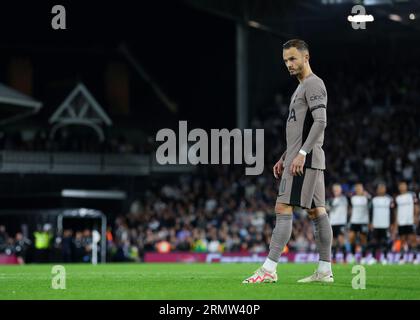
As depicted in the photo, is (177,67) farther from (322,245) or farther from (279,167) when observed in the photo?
(322,245)

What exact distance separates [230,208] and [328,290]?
2846cm

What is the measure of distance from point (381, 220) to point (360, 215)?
54 centimetres

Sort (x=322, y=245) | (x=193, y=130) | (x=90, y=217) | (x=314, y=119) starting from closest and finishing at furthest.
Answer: (x=314, y=119), (x=322, y=245), (x=90, y=217), (x=193, y=130)

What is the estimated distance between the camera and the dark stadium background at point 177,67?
144 feet

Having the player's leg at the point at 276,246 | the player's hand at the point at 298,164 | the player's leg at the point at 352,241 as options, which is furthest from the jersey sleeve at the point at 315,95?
the player's leg at the point at 352,241

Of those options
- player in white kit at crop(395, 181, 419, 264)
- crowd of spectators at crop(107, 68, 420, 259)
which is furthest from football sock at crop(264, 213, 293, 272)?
crowd of spectators at crop(107, 68, 420, 259)

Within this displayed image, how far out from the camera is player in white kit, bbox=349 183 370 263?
26234 millimetres

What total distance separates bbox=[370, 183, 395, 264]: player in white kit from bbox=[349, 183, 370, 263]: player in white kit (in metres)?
0.20

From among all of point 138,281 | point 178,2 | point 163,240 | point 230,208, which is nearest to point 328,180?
point 230,208

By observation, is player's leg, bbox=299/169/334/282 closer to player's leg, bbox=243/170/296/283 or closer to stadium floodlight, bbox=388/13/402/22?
player's leg, bbox=243/170/296/283

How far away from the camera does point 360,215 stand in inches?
1040

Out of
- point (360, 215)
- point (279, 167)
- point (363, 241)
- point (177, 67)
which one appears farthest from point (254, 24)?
point (279, 167)

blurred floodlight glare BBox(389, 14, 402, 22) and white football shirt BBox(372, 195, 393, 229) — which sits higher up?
blurred floodlight glare BBox(389, 14, 402, 22)

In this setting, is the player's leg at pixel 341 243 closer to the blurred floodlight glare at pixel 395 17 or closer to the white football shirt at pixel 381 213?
the white football shirt at pixel 381 213
